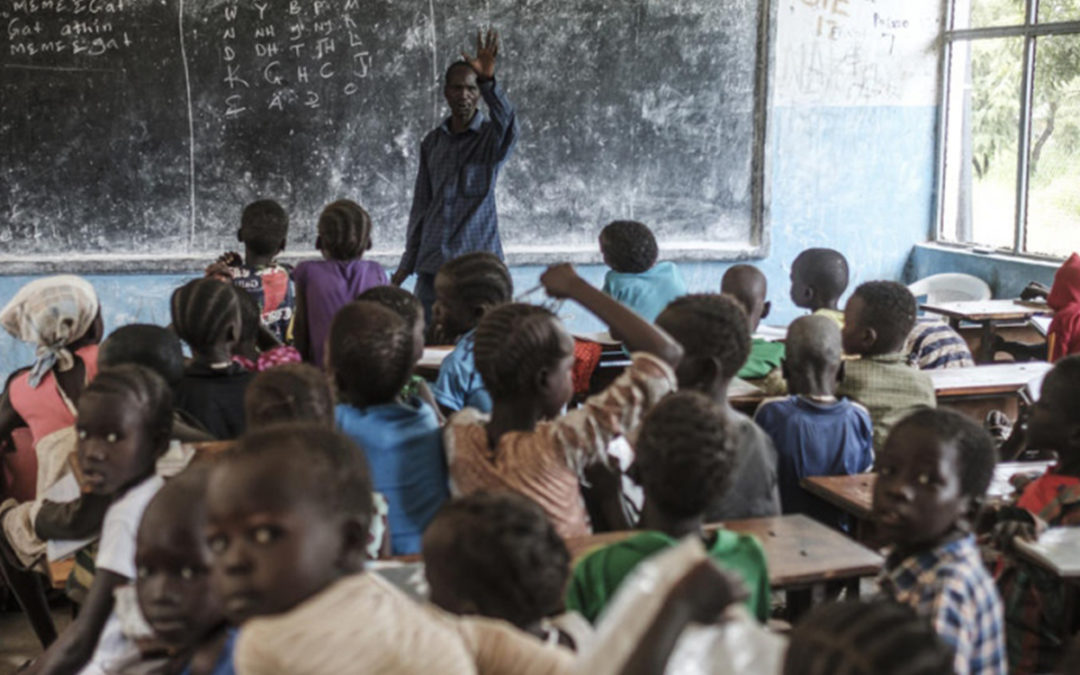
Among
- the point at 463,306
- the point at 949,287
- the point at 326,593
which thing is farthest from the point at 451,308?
the point at 949,287

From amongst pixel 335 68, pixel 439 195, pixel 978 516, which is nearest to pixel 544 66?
pixel 335 68

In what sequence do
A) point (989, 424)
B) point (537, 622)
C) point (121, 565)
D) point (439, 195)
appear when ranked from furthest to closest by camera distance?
1. point (439, 195)
2. point (989, 424)
3. point (121, 565)
4. point (537, 622)

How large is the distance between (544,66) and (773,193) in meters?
1.54

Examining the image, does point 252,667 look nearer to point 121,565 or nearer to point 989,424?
point 121,565

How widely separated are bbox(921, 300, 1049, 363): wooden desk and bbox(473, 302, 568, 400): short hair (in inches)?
144

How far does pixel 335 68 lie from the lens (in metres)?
5.53

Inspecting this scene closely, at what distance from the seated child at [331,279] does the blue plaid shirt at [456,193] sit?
0.93m

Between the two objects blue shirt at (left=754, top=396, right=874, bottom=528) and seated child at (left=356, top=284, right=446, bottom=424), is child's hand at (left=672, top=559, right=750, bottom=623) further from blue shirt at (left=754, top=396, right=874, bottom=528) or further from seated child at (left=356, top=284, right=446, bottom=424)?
blue shirt at (left=754, top=396, right=874, bottom=528)

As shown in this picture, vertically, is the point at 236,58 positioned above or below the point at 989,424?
above

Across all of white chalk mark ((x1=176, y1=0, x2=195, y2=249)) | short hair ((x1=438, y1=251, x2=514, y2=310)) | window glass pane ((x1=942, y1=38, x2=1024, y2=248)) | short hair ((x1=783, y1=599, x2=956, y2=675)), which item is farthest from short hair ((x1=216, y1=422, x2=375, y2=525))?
window glass pane ((x1=942, y1=38, x2=1024, y2=248))

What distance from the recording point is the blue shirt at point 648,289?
411cm

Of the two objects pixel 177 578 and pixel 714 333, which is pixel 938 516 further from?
pixel 177 578

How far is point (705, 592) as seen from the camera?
41.2 inches

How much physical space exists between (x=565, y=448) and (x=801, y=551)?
483mm
